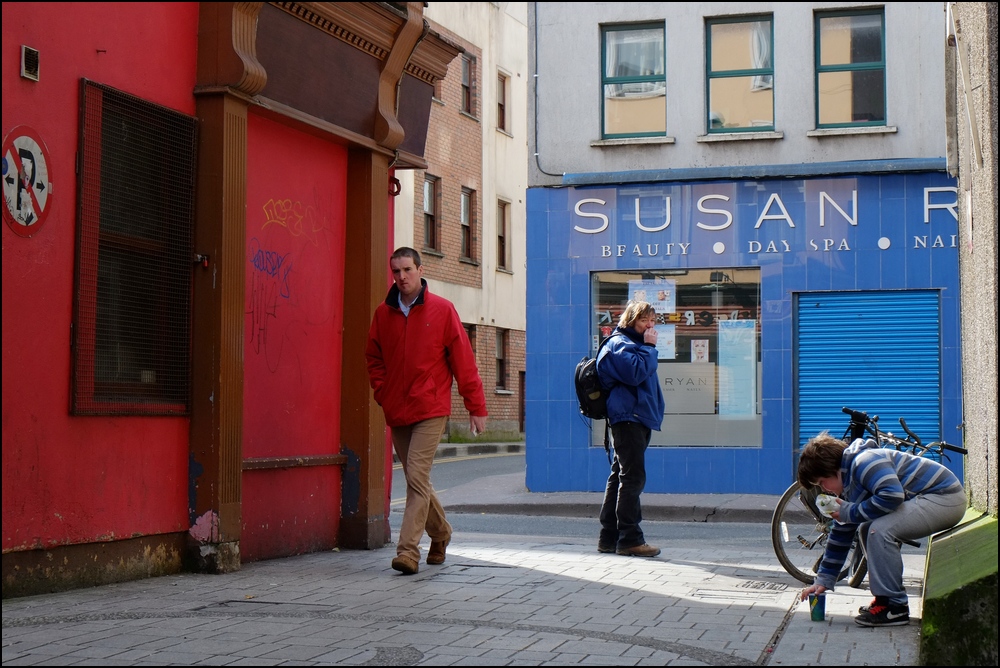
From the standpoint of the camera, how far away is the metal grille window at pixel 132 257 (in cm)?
718

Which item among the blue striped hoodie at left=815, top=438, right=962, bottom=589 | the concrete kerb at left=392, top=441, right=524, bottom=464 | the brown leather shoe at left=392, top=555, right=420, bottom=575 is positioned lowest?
the concrete kerb at left=392, top=441, right=524, bottom=464

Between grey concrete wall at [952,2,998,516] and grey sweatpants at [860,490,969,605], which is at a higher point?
grey concrete wall at [952,2,998,516]

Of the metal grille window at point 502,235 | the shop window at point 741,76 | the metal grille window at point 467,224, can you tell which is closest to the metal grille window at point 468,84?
the metal grille window at point 467,224

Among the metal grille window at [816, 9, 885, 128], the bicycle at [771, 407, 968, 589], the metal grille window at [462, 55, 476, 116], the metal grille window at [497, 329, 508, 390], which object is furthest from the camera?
the metal grille window at [497, 329, 508, 390]

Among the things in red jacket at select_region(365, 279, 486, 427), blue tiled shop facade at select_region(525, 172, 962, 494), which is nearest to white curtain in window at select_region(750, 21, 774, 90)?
blue tiled shop facade at select_region(525, 172, 962, 494)

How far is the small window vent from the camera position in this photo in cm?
668

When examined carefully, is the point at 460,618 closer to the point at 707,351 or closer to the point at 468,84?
the point at 707,351

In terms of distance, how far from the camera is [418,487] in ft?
27.4

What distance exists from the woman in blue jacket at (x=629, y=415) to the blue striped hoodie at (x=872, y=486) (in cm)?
316

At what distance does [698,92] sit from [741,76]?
0.62 m

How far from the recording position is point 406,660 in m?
5.18

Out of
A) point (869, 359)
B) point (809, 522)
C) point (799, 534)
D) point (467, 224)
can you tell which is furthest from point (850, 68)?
point (467, 224)

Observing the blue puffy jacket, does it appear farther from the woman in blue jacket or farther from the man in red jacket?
the man in red jacket

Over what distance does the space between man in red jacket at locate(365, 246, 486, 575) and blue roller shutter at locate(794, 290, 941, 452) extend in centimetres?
878
